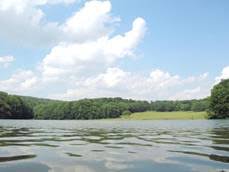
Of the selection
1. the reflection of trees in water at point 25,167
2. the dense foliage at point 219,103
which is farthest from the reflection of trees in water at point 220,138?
the dense foliage at point 219,103

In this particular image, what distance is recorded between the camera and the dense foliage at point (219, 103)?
135125 mm

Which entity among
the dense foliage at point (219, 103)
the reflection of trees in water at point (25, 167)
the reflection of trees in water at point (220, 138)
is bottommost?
the reflection of trees in water at point (25, 167)

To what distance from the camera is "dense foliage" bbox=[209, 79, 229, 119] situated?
5320 inches

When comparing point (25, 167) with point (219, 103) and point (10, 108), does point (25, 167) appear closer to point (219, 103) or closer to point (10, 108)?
point (219, 103)

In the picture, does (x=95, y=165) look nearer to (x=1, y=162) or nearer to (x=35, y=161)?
(x=35, y=161)

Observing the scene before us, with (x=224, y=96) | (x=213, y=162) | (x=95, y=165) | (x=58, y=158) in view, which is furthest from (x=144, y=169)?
(x=224, y=96)

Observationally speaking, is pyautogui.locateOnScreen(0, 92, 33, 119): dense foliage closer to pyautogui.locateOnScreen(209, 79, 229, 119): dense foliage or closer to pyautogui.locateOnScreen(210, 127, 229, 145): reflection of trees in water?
pyautogui.locateOnScreen(209, 79, 229, 119): dense foliage

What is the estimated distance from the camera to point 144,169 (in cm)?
1072

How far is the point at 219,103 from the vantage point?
449 feet

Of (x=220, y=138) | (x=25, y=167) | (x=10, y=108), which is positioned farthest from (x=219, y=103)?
(x=25, y=167)

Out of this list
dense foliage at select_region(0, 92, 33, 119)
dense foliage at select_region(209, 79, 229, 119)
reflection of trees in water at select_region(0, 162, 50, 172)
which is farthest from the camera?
dense foliage at select_region(0, 92, 33, 119)

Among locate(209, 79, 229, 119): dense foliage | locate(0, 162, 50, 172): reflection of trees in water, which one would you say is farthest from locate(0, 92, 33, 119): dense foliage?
locate(0, 162, 50, 172): reflection of trees in water

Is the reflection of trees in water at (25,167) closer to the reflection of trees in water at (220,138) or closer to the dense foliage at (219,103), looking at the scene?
the reflection of trees in water at (220,138)

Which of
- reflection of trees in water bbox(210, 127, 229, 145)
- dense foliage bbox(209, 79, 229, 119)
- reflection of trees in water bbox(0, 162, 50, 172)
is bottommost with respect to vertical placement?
reflection of trees in water bbox(0, 162, 50, 172)
